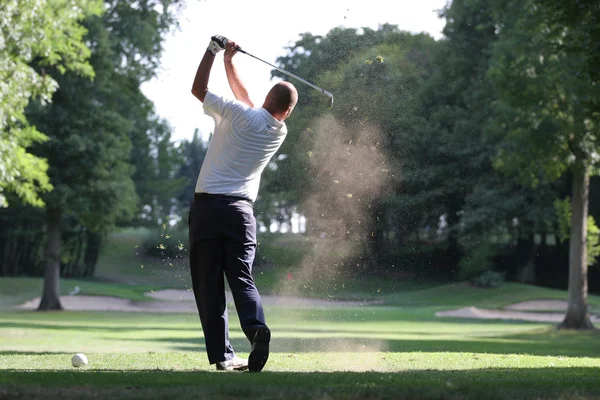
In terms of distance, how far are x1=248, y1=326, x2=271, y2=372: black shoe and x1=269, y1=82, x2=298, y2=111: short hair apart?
1559 millimetres

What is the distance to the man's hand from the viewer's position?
272 inches

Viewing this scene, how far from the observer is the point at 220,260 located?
6.87m

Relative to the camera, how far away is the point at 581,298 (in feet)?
75.5

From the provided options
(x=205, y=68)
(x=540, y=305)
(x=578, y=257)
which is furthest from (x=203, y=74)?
(x=540, y=305)

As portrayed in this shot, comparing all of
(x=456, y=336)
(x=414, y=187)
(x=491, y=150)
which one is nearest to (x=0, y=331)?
(x=456, y=336)

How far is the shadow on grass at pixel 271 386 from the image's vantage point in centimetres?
476

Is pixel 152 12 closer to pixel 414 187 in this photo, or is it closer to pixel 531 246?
pixel 414 187

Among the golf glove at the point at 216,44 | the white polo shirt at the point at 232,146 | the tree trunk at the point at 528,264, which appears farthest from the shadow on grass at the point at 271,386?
the tree trunk at the point at 528,264

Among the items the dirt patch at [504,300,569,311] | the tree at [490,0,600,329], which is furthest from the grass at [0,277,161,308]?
the tree at [490,0,600,329]

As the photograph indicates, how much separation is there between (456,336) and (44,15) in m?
10.3

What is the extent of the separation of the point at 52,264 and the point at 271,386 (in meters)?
27.7

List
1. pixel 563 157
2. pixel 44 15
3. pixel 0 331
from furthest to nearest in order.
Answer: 1. pixel 563 157
2. pixel 0 331
3. pixel 44 15

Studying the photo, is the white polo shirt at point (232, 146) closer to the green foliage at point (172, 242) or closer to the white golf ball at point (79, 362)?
the white golf ball at point (79, 362)

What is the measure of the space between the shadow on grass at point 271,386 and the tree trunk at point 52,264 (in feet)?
86.2
